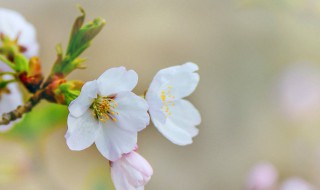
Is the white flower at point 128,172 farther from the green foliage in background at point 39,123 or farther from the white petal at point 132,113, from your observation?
the green foliage in background at point 39,123

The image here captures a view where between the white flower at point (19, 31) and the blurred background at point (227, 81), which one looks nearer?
the white flower at point (19, 31)

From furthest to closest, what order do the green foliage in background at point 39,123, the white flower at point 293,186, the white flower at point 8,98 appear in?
the white flower at point 293,186
the green foliage in background at point 39,123
the white flower at point 8,98

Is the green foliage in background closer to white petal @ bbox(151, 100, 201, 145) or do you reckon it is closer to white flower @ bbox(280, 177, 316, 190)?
white petal @ bbox(151, 100, 201, 145)

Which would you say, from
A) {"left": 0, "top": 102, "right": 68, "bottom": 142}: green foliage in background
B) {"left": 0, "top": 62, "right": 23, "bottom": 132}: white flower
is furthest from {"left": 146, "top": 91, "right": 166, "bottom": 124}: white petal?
{"left": 0, "top": 102, "right": 68, "bottom": 142}: green foliage in background

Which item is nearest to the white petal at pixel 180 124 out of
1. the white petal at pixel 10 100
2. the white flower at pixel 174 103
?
the white flower at pixel 174 103

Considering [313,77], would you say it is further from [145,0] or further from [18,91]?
[18,91]

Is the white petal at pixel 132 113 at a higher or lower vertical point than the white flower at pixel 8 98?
higher
